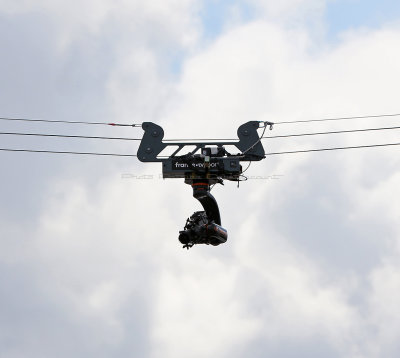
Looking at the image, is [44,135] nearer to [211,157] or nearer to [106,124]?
[106,124]

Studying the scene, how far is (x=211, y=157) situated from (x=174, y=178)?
181 centimetres

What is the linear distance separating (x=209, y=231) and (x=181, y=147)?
3.66 m

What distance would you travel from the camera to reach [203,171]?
44781 mm

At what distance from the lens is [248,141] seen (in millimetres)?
46188

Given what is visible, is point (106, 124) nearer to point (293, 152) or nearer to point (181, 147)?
point (181, 147)

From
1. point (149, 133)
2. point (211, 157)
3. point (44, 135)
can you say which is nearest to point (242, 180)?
point (211, 157)

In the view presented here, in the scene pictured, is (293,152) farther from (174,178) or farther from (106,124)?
(106,124)

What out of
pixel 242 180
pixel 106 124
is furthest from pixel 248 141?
pixel 106 124

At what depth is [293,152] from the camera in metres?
45.1

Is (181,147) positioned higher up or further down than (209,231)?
higher up

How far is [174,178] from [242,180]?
2.81 m

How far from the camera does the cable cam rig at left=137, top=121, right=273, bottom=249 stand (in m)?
44.8

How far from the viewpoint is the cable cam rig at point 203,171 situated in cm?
4475

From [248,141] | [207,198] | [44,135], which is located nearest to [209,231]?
[207,198]
